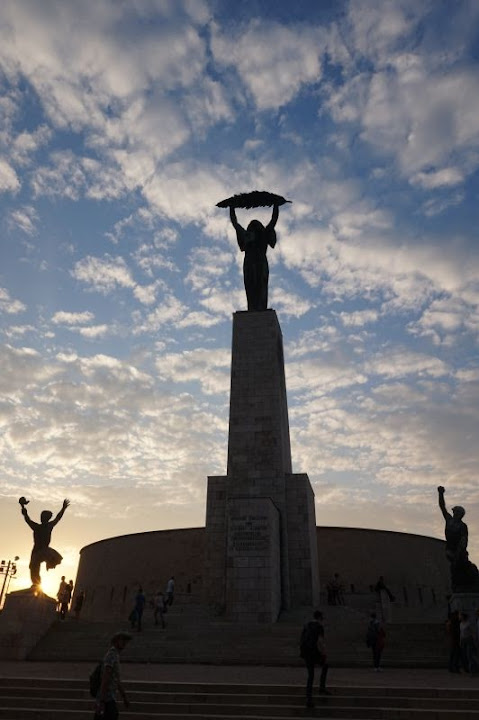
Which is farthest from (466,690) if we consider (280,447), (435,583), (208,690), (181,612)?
(435,583)

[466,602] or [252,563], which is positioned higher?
[252,563]

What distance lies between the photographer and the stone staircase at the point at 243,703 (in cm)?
728

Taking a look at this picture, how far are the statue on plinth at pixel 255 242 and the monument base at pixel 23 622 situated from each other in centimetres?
1337

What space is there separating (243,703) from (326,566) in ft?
59.0

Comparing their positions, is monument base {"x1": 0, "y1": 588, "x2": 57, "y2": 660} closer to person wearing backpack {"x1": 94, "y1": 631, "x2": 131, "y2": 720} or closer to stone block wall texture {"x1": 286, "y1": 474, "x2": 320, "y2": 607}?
stone block wall texture {"x1": 286, "y1": 474, "x2": 320, "y2": 607}

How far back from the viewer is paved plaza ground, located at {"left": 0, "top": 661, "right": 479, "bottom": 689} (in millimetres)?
8812

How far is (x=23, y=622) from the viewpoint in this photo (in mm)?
A: 13203

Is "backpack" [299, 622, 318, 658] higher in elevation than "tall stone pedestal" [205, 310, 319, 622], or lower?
lower

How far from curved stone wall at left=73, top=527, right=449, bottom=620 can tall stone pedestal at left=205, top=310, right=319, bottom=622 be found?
5.26 metres

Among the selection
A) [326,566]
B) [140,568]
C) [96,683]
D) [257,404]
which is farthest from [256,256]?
[96,683]

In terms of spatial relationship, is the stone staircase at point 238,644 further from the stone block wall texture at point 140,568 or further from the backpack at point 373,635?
the stone block wall texture at point 140,568

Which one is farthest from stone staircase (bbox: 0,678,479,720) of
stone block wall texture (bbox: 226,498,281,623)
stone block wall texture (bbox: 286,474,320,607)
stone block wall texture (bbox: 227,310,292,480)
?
stone block wall texture (bbox: 227,310,292,480)

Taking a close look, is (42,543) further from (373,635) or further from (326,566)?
(326,566)

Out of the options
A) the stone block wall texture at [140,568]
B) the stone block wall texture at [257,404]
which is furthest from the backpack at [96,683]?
the stone block wall texture at [140,568]
